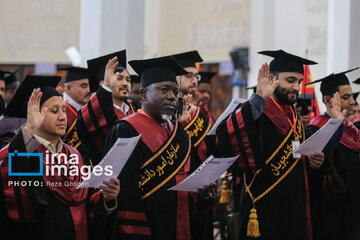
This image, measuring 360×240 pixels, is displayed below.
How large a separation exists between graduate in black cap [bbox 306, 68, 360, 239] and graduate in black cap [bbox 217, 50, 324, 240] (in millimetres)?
532

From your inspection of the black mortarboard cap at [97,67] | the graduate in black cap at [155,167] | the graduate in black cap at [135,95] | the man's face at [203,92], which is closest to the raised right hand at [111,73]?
the graduate in black cap at [155,167]

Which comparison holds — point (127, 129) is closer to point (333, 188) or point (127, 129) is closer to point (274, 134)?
point (274, 134)

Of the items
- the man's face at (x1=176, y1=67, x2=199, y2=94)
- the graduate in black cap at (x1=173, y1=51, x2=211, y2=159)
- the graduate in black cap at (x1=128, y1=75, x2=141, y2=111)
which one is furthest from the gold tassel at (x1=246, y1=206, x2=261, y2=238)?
the graduate in black cap at (x1=128, y1=75, x2=141, y2=111)

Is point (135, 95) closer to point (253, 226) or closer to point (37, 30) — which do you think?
point (253, 226)

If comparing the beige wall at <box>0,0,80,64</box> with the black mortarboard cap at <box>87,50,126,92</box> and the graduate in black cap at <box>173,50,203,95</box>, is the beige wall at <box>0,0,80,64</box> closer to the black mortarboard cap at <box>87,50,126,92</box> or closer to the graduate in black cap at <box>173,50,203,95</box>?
the graduate in black cap at <box>173,50,203,95</box>

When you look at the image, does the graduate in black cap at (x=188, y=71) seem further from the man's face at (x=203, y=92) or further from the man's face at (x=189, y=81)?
the man's face at (x=203, y=92)

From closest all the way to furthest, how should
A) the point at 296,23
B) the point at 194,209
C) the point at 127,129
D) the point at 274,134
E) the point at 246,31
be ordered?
the point at 127,129 < the point at 194,209 < the point at 274,134 < the point at 296,23 < the point at 246,31

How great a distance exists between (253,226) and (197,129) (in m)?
1.63

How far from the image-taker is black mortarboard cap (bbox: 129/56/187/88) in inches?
209

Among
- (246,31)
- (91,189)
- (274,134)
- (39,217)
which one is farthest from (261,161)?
(246,31)

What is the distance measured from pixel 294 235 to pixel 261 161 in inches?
31.5

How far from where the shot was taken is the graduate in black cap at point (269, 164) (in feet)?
18.2

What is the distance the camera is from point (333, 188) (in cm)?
631

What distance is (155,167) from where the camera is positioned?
495cm
